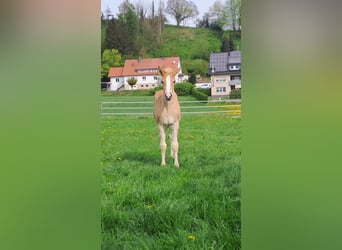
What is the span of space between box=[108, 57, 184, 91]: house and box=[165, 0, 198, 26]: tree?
0.20m

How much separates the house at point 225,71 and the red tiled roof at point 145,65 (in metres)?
0.18

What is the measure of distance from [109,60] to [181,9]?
42 centimetres

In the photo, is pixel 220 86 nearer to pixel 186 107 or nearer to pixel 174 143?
pixel 186 107

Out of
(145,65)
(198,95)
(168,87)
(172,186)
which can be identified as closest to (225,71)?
(198,95)

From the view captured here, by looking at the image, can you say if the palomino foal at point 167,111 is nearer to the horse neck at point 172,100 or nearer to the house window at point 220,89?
the horse neck at point 172,100

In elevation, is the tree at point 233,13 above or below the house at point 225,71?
above

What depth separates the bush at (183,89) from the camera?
70.6 inches

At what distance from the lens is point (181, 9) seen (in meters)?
1.71

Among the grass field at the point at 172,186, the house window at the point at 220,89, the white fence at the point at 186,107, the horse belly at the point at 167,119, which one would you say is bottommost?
the grass field at the point at 172,186

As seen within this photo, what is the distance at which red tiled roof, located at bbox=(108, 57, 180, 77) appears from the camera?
175 cm

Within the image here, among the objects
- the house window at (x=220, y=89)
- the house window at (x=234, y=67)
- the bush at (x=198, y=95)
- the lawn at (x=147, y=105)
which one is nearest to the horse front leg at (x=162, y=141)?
the lawn at (x=147, y=105)

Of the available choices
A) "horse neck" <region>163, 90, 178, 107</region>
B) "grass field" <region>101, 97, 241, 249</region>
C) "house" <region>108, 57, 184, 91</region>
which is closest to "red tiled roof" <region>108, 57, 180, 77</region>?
"house" <region>108, 57, 184, 91</region>

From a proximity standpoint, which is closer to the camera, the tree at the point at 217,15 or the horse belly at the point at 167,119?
the tree at the point at 217,15
